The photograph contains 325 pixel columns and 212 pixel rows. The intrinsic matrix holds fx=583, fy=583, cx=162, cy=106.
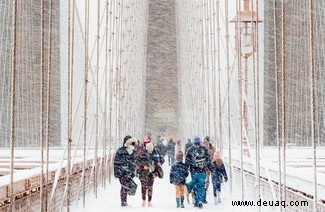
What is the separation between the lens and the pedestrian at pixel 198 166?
7203mm

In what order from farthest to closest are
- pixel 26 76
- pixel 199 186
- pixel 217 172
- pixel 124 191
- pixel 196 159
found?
pixel 26 76, pixel 217 172, pixel 124 191, pixel 199 186, pixel 196 159

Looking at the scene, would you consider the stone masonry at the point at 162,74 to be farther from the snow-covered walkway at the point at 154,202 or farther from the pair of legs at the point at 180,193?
the pair of legs at the point at 180,193

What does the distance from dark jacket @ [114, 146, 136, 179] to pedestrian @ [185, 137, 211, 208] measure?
76cm

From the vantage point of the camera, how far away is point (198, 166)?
7211mm

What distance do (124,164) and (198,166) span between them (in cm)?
97

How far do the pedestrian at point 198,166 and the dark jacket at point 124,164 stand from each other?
760 mm

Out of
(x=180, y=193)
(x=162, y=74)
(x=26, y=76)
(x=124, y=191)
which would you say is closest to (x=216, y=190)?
(x=180, y=193)

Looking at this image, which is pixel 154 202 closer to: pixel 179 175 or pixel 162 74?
pixel 179 175

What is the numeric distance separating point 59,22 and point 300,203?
18.2 m

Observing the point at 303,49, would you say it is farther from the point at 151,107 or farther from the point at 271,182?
the point at 271,182

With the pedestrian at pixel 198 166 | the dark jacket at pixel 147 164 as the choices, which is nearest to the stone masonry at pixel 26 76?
the dark jacket at pixel 147 164

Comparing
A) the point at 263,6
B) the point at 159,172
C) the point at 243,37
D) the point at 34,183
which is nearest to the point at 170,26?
the point at 263,6

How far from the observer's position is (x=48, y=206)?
6078 millimetres

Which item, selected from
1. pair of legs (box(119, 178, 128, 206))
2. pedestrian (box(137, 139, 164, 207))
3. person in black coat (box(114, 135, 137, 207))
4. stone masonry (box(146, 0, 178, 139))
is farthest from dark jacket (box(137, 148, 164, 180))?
stone masonry (box(146, 0, 178, 139))
